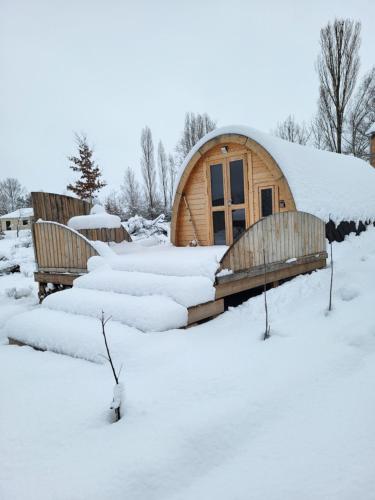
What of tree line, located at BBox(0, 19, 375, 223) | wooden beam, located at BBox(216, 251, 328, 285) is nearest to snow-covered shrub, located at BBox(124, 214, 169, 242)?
tree line, located at BBox(0, 19, 375, 223)

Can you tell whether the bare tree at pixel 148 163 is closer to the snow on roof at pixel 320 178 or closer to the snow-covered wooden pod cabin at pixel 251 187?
the snow on roof at pixel 320 178

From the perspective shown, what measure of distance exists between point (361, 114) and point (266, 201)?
785 inches

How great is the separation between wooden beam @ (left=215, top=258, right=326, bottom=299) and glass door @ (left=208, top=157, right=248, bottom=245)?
2168 mm

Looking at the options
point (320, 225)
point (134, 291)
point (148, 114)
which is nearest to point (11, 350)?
point (134, 291)

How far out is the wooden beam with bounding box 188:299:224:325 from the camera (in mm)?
4664

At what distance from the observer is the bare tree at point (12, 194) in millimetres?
57125

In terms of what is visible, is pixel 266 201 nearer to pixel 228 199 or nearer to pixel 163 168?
pixel 228 199

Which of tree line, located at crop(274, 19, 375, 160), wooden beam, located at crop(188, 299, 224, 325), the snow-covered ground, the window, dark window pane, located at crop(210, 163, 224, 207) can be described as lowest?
the snow-covered ground

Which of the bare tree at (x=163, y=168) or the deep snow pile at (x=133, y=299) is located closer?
the deep snow pile at (x=133, y=299)

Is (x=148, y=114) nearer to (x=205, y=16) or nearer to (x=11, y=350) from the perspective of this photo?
(x=205, y=16)

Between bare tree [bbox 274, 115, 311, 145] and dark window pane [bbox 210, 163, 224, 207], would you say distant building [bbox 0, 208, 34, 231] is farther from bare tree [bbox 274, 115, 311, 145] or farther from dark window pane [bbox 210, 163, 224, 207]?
dark window pane [bbox 210, 163, 224, 207]

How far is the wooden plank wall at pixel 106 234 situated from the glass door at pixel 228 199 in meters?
2.82

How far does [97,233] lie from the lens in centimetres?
894

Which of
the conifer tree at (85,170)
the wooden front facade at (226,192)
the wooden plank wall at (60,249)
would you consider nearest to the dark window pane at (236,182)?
the wooden front facade at (226,192)
